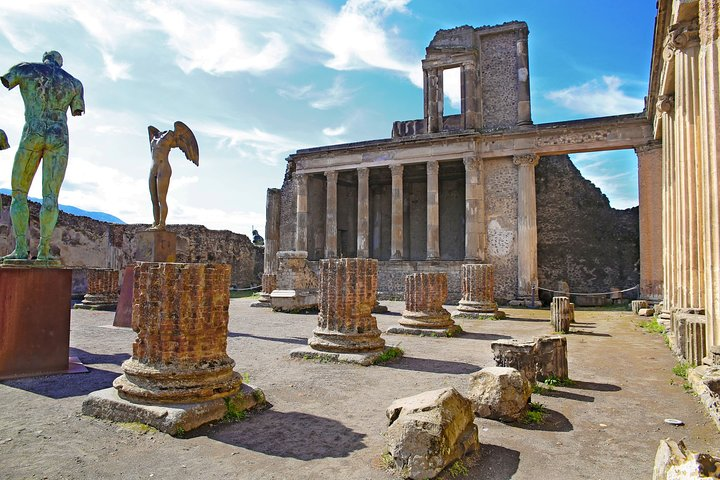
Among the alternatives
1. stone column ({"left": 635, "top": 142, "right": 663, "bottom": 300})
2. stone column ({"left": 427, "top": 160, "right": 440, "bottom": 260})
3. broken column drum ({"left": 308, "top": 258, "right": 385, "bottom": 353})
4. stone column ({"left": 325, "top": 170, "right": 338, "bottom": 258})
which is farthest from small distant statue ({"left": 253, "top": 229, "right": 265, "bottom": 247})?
broken column drum ({"left": 308, "top": 258, "right": 385, "bottom": 353})

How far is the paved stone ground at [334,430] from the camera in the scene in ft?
9.87

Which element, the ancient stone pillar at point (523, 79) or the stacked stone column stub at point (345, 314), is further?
the ancient stone pillar at point (523, 79)

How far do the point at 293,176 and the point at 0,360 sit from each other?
1974 cm

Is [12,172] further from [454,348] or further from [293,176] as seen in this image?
[293,176]

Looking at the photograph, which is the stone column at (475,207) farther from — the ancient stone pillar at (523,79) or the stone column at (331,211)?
the stone column at (331,211)

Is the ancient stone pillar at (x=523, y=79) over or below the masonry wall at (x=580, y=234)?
over

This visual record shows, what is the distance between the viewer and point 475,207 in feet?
65.1

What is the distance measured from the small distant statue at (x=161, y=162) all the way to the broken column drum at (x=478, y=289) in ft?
27.1

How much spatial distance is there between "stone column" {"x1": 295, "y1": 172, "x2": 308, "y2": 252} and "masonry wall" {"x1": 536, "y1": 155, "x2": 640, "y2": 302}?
1221 centimetres

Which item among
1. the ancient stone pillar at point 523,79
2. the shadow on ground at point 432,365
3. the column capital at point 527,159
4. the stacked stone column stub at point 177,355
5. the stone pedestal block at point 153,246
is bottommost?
the shadow on ground at point 432,365

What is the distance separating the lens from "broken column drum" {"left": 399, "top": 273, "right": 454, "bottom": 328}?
9555 millimetres

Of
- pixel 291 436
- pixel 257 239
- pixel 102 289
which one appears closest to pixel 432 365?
pixel 291 436

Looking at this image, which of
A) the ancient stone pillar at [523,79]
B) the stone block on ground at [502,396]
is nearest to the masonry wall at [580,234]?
the ancient stone pillar at [523,79]

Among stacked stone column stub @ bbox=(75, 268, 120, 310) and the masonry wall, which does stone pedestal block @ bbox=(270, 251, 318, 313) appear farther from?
the masonry wall
